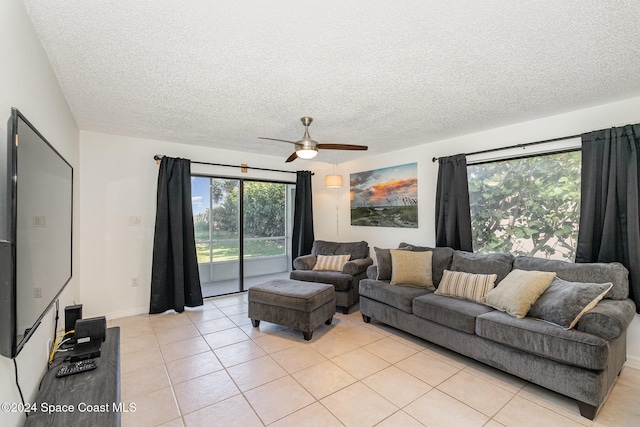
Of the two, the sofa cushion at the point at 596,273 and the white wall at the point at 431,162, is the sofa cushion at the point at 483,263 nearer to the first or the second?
the sofa cushion at the point at 596,273

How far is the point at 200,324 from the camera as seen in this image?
3619mm

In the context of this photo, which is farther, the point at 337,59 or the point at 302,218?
the point at 302,218

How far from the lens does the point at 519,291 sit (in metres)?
2.56

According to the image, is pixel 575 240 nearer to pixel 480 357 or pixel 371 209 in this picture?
pixel 480 357

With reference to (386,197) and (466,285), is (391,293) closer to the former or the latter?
(466,285)

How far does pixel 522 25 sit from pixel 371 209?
364cm

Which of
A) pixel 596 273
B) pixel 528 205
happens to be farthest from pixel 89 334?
pixel 528 205

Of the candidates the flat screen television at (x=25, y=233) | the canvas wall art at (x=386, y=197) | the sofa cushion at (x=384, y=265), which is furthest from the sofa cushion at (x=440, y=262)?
the flat screen television at (x=25, y=233)

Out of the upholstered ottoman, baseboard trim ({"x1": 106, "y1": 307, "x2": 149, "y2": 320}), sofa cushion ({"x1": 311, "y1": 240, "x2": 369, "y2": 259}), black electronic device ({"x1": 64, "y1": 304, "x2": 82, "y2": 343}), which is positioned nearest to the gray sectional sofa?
the upholstered ottoman

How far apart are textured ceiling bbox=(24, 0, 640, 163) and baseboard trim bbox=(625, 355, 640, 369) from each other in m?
2.44

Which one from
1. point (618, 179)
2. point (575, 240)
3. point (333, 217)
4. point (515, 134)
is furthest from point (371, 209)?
point (618, 179)

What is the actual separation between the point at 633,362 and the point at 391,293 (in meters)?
2.23

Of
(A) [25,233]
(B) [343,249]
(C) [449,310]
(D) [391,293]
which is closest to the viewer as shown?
(A) [25,233]

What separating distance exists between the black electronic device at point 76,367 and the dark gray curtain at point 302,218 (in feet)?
12.3
